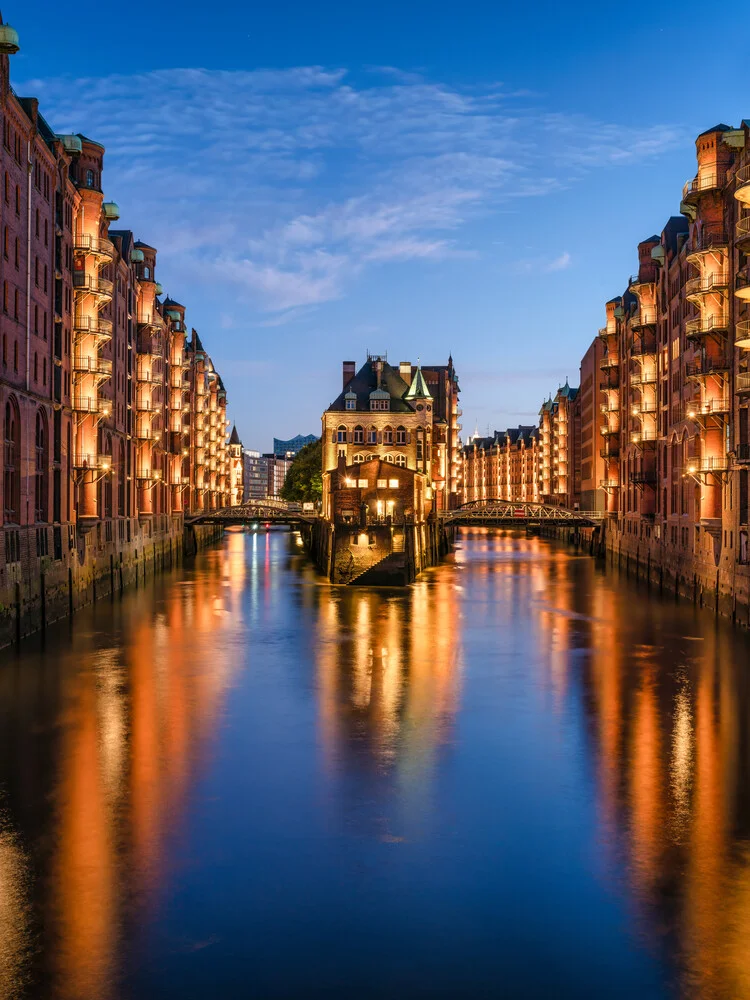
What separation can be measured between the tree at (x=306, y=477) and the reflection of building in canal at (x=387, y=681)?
72773 millimetres

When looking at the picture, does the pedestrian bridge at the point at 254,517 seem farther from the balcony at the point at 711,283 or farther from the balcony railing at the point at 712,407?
the balcony at the point at 711,283

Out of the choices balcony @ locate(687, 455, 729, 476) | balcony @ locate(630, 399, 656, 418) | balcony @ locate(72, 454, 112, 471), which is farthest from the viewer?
balcony @ locate(630, 399, 656, 418)

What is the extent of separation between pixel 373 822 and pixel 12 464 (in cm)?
2976

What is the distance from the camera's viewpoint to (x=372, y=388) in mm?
117188

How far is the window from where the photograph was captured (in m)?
49.8

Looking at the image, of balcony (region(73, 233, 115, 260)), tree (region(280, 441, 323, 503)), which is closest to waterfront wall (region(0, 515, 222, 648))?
balcony (region(73, 233, 115, 260))

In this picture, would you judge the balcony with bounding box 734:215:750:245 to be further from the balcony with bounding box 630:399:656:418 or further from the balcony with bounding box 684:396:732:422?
the balcony with bounding box 630:399:656:418

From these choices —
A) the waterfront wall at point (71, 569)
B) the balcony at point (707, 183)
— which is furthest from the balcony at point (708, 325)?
the waterfront wall at point (71, 569)

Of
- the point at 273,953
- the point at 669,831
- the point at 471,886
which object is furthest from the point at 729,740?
the point at 273,953

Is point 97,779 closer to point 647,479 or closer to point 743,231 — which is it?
point 743,231

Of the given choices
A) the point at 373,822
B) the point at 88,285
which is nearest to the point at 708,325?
the point at 88,285

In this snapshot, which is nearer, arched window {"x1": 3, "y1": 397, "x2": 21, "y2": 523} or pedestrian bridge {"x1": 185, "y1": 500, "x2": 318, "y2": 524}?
arched window {"x1": 3, "y1": 397, "x2": 21, "y2": 523}

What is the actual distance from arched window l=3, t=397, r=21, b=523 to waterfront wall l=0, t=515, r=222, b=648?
4.46 ft

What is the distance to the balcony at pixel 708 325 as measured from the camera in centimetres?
5341
